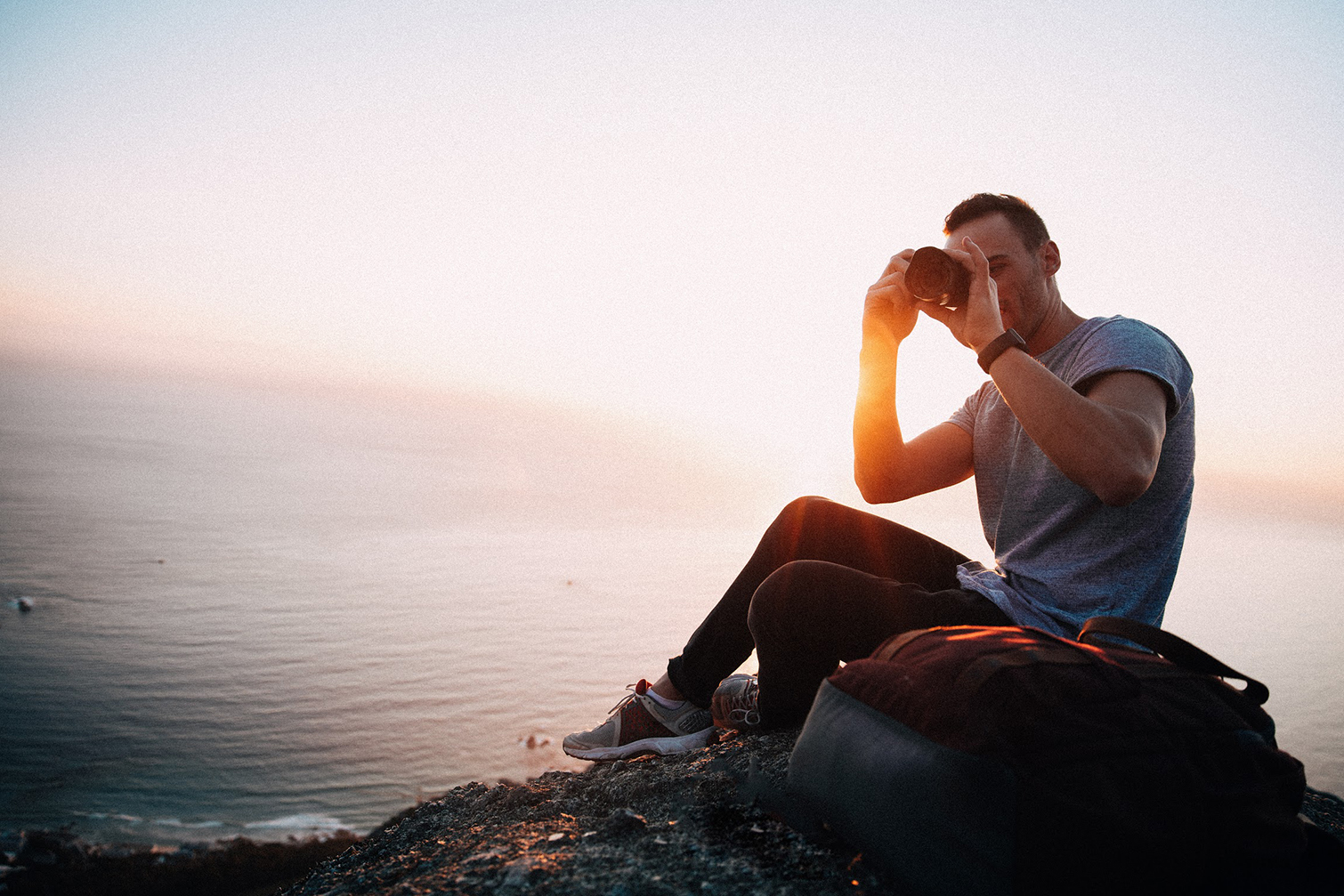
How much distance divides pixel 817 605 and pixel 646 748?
0.80 metres

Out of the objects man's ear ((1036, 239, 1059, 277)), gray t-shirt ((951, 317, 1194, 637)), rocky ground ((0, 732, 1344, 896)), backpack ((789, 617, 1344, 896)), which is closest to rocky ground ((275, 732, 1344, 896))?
rocky ground ((0, 732, 1344, 896))

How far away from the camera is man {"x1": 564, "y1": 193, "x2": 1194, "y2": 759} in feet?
4.58

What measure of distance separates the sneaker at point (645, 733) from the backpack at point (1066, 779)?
89cm

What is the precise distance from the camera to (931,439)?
2078 mm

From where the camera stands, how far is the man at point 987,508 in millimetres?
1397

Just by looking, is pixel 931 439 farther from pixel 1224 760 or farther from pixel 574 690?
pixel 574 690

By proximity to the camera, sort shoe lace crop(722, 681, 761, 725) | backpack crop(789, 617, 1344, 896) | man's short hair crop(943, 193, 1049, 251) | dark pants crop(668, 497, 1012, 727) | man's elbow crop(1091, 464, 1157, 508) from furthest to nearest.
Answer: shoe lace crop(722, 681, 761, 725) → man's short hair crop(943, 193, 1049, 251) → dark pants crop(668, 497, 1012, 727) → man's elbow crop(1091, 464, 1157, 508) → backpack crop(789, 617, 1344, 896)

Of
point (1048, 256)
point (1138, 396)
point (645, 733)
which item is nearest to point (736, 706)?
point (645, 733)

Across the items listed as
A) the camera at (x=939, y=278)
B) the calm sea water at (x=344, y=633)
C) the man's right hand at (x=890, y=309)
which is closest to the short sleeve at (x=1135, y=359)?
the camera at (x=939, y=278)

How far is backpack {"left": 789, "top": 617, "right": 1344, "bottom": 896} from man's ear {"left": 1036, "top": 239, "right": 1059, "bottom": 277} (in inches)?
43.8

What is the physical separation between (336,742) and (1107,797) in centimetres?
2098

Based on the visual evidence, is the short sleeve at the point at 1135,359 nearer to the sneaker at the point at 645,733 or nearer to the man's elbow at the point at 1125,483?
the man's elbow at the point at 1125,483

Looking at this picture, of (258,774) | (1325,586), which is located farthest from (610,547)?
(1325,586)

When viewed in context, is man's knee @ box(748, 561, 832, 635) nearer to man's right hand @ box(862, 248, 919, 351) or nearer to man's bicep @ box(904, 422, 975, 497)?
man's bicep @ box(904, 422, 975, 497)
